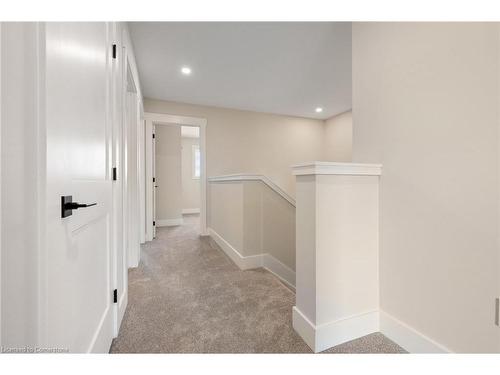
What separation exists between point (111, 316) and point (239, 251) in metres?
1.37

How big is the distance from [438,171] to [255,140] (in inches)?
128

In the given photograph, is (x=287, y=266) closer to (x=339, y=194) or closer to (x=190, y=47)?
(x=339, y=194)

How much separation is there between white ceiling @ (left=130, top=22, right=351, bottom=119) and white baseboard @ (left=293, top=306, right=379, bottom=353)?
7.39ft

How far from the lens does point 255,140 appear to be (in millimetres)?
4094

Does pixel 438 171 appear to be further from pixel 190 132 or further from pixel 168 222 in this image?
pixel 190 132

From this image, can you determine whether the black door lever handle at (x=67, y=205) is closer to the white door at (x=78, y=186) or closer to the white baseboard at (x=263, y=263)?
the white door at (x=78, y=186)

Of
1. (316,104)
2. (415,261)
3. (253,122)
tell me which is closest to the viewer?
(415,261)

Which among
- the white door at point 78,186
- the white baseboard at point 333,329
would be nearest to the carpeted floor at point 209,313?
the white baseboard at point 333,329

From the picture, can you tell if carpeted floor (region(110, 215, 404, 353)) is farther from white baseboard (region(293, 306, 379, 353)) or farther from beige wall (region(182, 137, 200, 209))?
beige wall (region(182, 137, 200, 209))

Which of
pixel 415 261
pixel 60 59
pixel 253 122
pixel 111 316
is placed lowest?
pixel 111 316

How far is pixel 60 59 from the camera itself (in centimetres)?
67

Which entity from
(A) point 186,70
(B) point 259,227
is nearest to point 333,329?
(B) point 259,227

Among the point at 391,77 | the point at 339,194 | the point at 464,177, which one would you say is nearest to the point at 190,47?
the point at 391,77

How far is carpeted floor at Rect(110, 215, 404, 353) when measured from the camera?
1192mm
